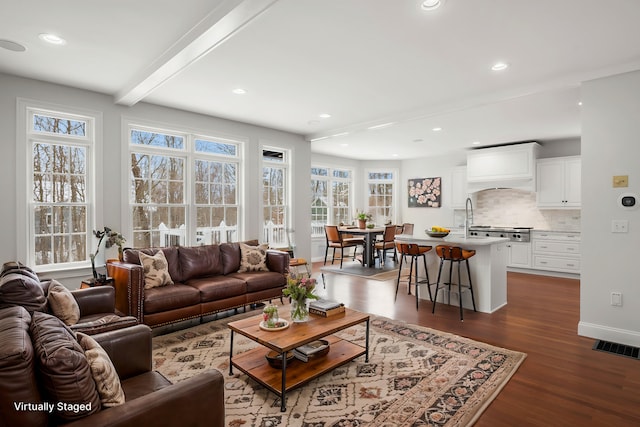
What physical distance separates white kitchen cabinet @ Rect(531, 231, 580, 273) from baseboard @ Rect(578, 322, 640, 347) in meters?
3.39

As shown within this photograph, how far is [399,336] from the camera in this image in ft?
11.5

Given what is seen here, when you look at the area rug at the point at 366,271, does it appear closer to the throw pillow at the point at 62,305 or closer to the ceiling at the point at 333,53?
the ceiling at the point at 333,53

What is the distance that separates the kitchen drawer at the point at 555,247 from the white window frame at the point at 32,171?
24.3 feet

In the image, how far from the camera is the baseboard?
3.29 meters

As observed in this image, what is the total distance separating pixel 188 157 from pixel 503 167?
6.12 meters

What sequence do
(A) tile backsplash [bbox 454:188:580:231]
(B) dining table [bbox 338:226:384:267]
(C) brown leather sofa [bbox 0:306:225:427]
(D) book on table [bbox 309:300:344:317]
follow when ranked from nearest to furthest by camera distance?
(C) brown leather sofa [bbox 0:306:225:427]
(D) book on table [bbox 309:300:344:317]
(A) tile backsplash [bbox 454:188:580:231]
(B) dining table [bbox 338:226:384:267]

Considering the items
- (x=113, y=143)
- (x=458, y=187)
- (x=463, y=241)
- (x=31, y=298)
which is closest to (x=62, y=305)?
(x=31, y=298)

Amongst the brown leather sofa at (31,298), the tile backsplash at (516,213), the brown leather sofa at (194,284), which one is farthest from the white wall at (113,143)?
the tile backsplash at (516,213)

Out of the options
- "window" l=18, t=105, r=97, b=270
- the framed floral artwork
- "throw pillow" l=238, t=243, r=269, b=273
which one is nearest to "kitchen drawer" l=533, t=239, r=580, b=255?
the framed floral artwork

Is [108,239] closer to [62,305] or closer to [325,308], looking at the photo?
[62,305]

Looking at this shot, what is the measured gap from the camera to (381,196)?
988cm

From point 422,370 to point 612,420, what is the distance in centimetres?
118

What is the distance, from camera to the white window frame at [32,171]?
380 centimetres

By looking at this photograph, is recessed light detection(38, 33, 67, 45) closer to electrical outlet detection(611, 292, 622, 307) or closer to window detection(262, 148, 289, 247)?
window detection(262, 148, 289, 247)
